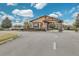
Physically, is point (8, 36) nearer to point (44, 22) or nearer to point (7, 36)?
point (7, 36)

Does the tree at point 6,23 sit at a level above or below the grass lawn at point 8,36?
above

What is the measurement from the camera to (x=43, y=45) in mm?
7926

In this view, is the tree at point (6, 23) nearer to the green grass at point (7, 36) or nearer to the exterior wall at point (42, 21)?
the green grass at point (7, 36)

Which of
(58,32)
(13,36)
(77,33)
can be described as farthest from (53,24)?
(13,36)

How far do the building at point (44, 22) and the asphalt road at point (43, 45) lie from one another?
0.88 ft

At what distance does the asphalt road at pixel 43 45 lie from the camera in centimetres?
730

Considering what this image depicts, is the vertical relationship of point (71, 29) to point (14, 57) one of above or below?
above

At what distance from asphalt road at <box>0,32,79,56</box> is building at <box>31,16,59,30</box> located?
0.88 ft

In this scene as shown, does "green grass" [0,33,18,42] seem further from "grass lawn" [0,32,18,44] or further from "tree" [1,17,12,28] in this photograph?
"tree" [1,17,12,28]

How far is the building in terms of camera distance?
814 cm

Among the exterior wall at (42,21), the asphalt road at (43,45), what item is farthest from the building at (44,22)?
the asphalt road at (43,45)

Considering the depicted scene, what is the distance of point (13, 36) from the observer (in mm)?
8562

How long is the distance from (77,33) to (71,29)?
11.1 inches

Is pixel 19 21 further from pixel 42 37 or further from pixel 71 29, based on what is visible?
pixel 71 29
